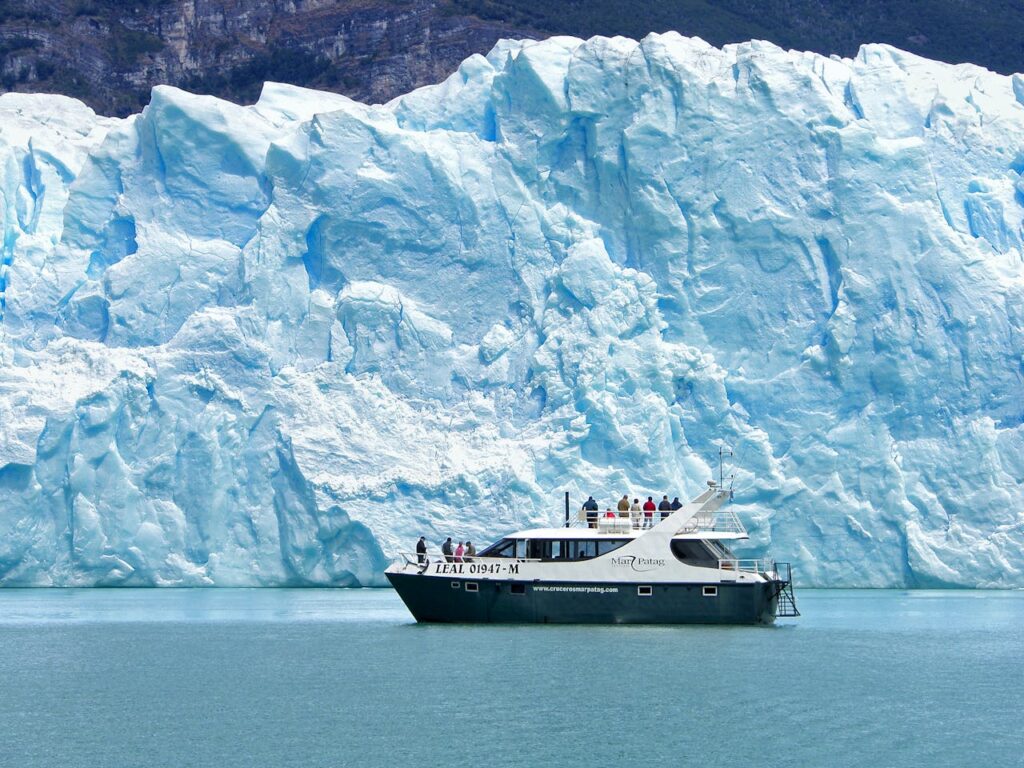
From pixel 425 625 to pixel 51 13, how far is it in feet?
108

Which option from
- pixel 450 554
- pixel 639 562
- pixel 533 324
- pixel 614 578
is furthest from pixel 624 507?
pixel 533 324

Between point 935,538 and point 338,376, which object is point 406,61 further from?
point 935,538

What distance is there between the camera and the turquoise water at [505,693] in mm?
15336

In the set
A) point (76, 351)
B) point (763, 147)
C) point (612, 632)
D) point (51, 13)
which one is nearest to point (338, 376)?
point (76, 351)

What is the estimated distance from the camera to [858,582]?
34.2 m

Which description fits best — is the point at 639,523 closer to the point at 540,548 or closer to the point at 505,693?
the point at 540,548

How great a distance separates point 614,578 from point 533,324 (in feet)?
35.4

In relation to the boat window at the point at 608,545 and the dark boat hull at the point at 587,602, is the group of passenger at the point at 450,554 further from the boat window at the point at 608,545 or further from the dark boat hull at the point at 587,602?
the boat window at the point at 608,545

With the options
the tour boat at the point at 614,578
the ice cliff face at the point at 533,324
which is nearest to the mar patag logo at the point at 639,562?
the tour boat at the point at 614,578

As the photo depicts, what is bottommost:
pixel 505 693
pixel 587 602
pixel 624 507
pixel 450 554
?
pixel 505 693

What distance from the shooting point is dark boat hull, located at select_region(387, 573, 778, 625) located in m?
25.6

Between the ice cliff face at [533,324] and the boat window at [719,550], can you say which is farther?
the ice cliff face at [533,324]

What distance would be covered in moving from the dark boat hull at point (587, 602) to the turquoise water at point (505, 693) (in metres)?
0.46

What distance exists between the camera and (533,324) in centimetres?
3566
